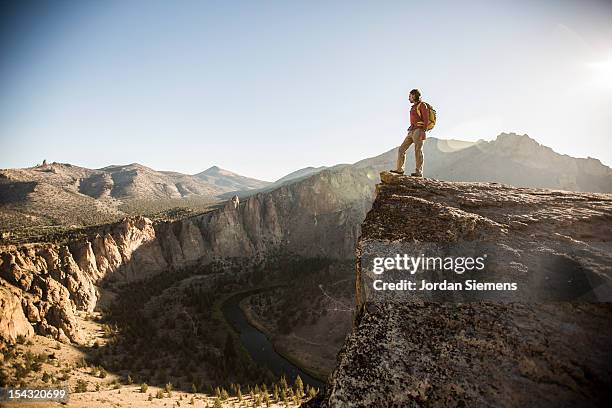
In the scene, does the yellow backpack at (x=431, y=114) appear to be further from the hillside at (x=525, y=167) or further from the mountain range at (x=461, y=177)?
the mountain range at (x=461, y=177)

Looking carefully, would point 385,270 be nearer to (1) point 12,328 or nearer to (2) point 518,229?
(2) point 518,229

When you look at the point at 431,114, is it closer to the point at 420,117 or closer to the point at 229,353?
the point at 420,117

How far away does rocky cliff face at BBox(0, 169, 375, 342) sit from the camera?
1107 inches

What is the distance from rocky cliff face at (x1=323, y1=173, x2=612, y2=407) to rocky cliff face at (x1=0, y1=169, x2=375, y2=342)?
97.9 feet

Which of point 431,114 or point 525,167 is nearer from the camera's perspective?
point 431,114

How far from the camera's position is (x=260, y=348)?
1540 inches

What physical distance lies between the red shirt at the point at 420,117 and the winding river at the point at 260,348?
2764cm

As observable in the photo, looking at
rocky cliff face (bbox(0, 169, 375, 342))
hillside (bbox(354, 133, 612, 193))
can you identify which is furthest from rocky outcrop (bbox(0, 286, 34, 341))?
hillside (bbox(354, 133, 612, 193))

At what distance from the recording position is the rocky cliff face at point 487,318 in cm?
261

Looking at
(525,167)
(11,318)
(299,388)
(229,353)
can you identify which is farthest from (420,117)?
(525,167)

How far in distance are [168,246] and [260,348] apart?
36793mm

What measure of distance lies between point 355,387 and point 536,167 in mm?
96990

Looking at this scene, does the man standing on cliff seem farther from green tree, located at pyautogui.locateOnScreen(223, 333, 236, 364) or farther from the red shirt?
green tree, located at pyautogui.locateOnScreen(223, 333, 236, 364)

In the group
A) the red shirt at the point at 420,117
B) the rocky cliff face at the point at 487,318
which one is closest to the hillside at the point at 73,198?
the red shirt at the point at 420,117
